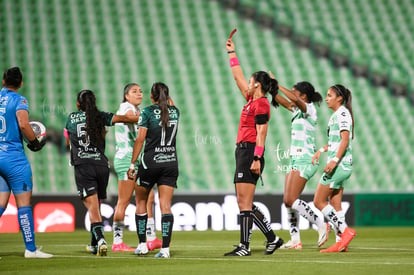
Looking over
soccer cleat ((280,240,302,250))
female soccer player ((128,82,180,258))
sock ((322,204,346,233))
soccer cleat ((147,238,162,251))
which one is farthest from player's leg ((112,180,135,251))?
sock ((322,204,346,233))

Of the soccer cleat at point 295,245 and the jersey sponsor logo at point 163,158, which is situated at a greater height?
the jersey sponsor logo at point 163,158

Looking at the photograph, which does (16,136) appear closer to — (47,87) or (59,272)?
(59,272)

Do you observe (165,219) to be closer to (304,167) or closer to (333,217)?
(333,217)

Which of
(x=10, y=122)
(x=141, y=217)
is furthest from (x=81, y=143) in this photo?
(x=141, y=217)

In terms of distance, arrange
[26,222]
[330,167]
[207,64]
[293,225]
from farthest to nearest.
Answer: [207,64]
[293,225]
[330,167]
[26,222]


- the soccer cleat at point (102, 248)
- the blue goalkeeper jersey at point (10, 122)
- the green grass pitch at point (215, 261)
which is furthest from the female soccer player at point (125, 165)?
the blue goalkeeper jersey at point (10, 122)

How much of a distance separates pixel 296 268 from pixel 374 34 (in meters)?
16.9

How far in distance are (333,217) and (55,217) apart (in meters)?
7.99

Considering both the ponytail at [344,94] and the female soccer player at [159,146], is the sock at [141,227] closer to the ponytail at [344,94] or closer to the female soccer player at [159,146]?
the female soccer player at [159,146]

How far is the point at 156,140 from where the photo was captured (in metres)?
8.99

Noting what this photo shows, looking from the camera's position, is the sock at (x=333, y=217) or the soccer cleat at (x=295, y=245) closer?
the sock at (x=333, y=217)

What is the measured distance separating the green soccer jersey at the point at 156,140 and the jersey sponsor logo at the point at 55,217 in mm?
7825

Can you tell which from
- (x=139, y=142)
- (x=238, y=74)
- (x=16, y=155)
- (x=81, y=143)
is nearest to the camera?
(x=16, y=155)

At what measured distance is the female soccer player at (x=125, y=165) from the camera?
33.8 ft
